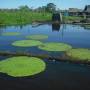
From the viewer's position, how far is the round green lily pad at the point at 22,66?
21.2 ft

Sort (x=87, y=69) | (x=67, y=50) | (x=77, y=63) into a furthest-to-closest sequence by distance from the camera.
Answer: (x=67, y=50) → (x=77, y=63) → (x=87, y=69)

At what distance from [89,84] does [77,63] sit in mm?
1752

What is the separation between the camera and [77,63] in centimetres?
750

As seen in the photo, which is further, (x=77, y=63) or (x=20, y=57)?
(x=20, y=57)

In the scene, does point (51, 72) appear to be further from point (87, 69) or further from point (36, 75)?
point (87, 69)

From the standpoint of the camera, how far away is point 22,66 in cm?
700

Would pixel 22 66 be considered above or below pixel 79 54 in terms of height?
below

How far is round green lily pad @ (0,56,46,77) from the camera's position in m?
6.45

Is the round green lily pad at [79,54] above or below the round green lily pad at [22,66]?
above

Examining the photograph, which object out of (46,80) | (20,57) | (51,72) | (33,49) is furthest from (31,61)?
(33,49)

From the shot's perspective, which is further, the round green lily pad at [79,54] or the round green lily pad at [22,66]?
the round green lily pad at [79,54]

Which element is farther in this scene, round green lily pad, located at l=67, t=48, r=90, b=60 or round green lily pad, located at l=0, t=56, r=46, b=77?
round green lily pad, located at l=67, t=48, r=90, b=60

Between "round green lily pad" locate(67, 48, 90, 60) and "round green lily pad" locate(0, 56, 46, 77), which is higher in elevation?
"round green lily pad" locate(67, 48, 90, 60)

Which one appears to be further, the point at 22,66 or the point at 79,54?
the point at 79,54
